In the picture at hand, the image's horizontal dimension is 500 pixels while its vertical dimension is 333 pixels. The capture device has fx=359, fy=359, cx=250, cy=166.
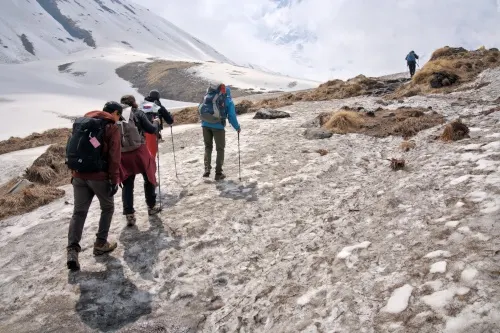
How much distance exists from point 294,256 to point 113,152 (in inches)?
140

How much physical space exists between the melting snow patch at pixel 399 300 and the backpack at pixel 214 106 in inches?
259

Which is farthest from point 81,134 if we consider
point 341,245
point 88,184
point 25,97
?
point 25,97

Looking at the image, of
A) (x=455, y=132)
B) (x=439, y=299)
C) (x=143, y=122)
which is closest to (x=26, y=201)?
(x=143, y=122)

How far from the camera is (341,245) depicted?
5801 millimetres

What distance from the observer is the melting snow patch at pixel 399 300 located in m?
3.96

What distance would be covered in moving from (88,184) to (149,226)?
1.88 meters

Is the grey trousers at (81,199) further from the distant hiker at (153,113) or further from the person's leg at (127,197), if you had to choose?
the distant hiker at (153,113)

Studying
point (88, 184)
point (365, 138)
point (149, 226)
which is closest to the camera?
point (88, 184)

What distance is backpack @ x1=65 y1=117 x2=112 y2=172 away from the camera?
593 centimetres

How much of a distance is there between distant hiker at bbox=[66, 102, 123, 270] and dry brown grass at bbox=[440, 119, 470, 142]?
8004 millimetres

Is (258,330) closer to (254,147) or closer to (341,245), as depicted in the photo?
(341,245)

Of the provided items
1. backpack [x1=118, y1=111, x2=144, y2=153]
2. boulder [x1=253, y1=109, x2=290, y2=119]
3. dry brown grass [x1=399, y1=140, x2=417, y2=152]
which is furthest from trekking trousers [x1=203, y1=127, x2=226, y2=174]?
boulder [x1=253, y1=109, x2=290, y2=119]

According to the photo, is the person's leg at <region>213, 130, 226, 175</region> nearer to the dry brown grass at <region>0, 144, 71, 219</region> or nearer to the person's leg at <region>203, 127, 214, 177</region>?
the person's leg at <region>203, 127, 214, 177</region>

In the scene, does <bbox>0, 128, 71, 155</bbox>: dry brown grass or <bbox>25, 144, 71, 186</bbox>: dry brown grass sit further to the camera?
<bbox>0, 128, 71, 155</bbox>: dry brown grass
